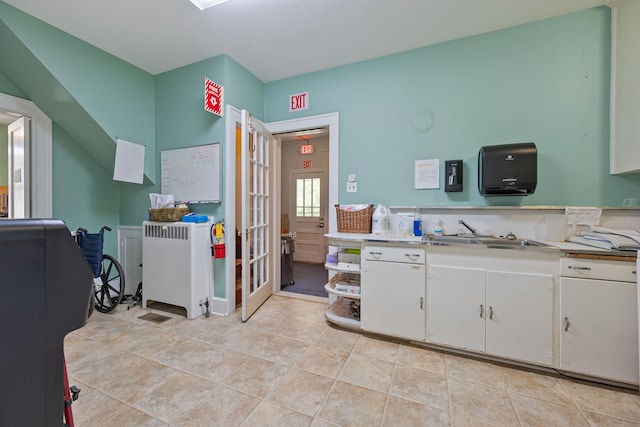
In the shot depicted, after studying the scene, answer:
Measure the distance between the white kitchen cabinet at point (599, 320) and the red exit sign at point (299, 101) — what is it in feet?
8.98

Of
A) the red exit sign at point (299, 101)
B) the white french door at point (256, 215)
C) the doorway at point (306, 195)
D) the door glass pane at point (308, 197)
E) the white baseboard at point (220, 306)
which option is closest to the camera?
the white french door at point (256, 215)

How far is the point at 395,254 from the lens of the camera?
2070mm

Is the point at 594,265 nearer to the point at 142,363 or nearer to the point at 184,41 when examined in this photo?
the point at 142,363

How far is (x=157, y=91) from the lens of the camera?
302cm

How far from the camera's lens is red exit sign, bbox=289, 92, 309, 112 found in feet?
9.61

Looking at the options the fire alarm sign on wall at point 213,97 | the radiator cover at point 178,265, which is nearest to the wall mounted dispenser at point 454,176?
the fire alarm sign on wall at point 213,97

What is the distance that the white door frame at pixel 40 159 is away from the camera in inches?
98.1

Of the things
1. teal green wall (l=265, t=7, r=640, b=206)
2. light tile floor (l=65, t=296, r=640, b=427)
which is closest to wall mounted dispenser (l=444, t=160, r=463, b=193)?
teal green wall (l=265, t=7, r=640, b=206)

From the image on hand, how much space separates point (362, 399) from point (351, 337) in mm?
716

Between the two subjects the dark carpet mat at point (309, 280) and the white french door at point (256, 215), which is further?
the dark carpet mat at point (309, 280)

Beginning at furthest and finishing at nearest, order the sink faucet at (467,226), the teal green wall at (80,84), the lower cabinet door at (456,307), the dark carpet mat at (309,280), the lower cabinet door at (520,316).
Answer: the dark carpet mat at (309,280) → the sink faucet at (467,226) → the teal green wall at (80,84) → the lower cabinet door at (456,307) → the lower cabinet door at (520,316)

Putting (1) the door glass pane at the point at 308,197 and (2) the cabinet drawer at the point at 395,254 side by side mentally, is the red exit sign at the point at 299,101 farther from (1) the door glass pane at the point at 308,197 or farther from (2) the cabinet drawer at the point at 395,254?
(1) the door glass pane at the point at 308,197

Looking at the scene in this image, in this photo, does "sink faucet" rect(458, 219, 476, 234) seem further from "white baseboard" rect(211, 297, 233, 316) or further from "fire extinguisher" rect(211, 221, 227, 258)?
"white baseboard" rect(211, 297, 233, 316)

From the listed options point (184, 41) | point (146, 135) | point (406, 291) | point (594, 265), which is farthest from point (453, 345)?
point (146, 135)
